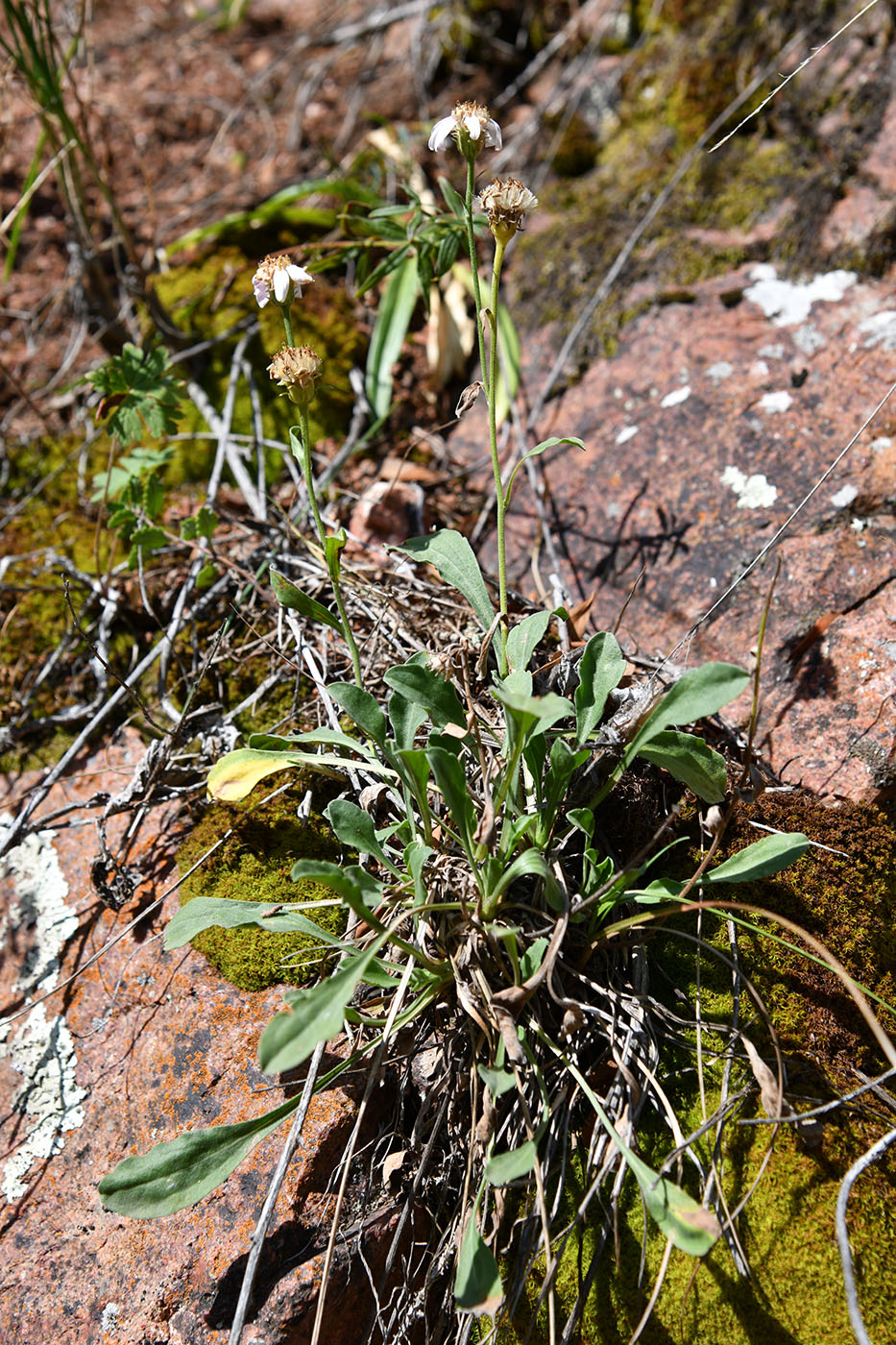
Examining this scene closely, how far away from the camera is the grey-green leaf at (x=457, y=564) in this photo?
1.57 meters

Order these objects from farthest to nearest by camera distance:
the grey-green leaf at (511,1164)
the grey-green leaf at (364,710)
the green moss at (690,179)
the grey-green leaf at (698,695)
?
the green moss at (690,179) < the grey-green leaf at (364,710) < the grey-green leaf at (698,695) < the grey-green leaf at (511,1164)

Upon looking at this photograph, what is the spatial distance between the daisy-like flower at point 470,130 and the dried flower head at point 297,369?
0.38 m

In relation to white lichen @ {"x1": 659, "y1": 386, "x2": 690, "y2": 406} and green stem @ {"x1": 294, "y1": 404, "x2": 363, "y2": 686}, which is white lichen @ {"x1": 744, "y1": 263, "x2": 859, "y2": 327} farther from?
green stem @ {"x1": 294, "y1": 404, "x2": 363, "y2": 686}

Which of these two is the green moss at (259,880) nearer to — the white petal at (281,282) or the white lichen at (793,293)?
the white petal at (281,282)

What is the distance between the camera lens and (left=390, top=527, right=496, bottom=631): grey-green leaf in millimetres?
1566

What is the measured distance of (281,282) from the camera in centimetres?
137

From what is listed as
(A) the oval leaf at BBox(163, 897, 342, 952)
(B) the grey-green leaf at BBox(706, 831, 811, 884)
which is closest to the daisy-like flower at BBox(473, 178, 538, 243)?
(B) the grey-green leaf at BBox(706, 831, 811, 884)

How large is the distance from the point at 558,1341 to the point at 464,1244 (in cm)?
24

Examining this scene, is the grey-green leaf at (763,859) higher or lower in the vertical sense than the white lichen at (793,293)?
lower

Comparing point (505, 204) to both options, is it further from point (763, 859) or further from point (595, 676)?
point (763, 859)

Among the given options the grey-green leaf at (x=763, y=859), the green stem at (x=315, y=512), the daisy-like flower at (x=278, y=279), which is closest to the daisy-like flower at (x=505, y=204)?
the daisy-like flower at (x=278, y=279)

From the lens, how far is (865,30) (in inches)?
90.9

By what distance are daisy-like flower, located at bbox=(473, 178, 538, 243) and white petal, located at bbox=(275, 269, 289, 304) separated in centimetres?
33

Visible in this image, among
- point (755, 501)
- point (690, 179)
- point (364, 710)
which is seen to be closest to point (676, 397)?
point (755, 501)
